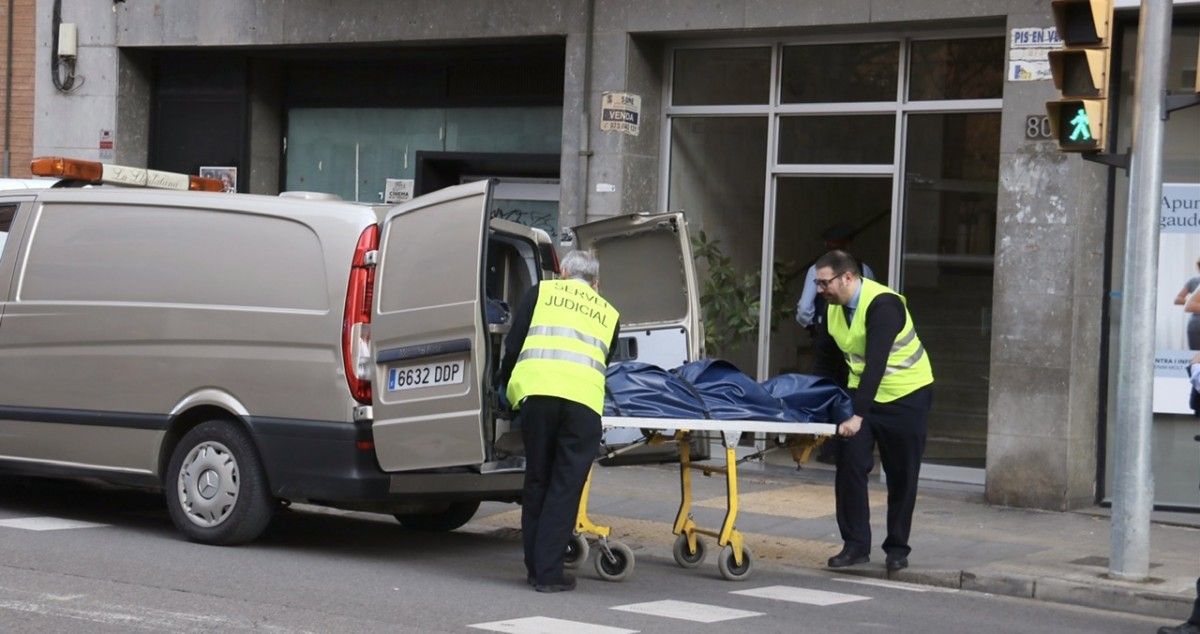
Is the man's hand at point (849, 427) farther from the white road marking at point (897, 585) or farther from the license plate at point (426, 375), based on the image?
the license plate at point (426, 375)

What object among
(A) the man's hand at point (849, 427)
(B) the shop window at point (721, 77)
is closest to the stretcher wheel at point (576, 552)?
(A) the man's hand at point (849, 427)

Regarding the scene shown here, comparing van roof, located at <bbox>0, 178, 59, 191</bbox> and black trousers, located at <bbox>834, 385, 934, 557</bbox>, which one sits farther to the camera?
van roof, located at <bbox>0, 178, 59, 191</bbox>

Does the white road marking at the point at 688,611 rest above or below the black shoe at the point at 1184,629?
below

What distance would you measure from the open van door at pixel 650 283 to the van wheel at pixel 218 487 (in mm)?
2501

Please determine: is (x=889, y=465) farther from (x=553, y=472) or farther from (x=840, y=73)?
(x=840, y=73)

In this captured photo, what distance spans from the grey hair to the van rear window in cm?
132

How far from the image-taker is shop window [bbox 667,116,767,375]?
47.6 ft

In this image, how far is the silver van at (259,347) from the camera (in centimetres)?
878

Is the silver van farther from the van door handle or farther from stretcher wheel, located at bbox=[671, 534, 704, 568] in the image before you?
stretcher wheel, located at bbox=[671, 534, 704, 568]

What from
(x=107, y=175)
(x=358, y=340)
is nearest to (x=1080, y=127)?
(x=358, y=340)

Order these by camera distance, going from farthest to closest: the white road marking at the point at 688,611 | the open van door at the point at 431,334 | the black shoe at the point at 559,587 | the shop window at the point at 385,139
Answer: the shop window at the point at 385,139 → the open van door at the point at 431,334 → the black shoe at the point at 559,587 → the white road marking at the point at 688,611

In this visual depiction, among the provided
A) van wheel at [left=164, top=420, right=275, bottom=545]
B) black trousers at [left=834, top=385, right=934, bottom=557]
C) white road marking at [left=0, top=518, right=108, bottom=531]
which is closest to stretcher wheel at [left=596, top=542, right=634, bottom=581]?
black trousers at [left=834, top=385, right=934, bottom=557]

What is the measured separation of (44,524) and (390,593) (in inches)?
114

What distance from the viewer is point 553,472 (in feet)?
28.3
